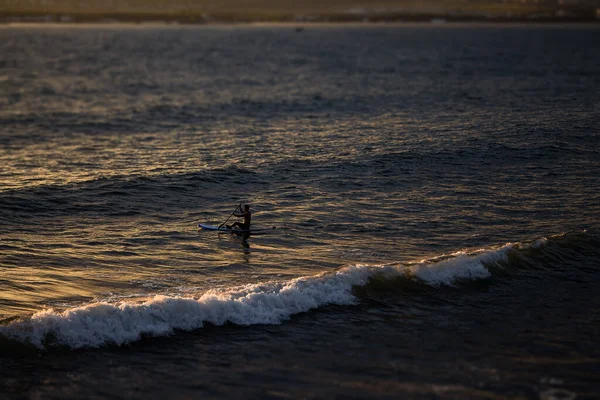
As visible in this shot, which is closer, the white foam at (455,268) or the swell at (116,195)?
the white foam at (455,268)

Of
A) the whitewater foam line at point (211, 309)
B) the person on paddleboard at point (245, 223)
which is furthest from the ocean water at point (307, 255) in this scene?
the person on paddleboard at point (245, 223)

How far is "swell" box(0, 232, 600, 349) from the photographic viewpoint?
18922 millimetres

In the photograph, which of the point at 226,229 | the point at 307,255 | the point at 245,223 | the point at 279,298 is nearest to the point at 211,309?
the point at 279,298

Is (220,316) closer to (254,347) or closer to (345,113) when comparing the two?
(254,347)

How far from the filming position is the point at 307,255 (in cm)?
2472

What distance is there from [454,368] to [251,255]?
31.8 feet

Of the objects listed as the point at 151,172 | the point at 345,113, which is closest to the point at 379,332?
the point at 151,172

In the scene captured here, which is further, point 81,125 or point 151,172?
point 81,125

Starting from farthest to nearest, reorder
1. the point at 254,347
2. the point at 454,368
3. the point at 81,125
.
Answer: the point at 81,125 < the point at 254,347 < the point at 454,368

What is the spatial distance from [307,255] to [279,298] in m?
4.09

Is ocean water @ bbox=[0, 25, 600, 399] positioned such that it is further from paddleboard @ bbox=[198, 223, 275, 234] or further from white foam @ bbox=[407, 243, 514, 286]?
paddleboard @ bbox=[198, 223, 275, 234]

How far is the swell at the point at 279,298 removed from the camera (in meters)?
18.9

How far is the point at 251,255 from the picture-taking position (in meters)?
24.9

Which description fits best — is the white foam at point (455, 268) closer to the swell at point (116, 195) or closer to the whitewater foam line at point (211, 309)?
the whitewater foam line at point (211, 309)
